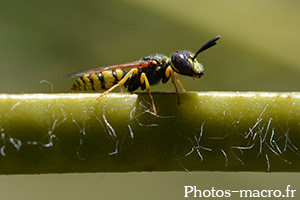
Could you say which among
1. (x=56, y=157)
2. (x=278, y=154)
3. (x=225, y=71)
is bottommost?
(x=56, y=157)

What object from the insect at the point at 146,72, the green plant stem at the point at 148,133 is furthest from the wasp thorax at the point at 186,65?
the green plant stem at the point at 148,133

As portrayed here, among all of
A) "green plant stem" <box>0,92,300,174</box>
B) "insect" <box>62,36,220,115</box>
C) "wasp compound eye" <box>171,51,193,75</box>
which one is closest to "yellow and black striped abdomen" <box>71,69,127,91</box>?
"insect" <box>62,36,220,115</box>

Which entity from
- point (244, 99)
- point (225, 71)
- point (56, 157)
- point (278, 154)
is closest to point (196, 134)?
point (244, 99)

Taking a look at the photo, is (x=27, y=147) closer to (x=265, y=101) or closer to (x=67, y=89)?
(x=265, y=101)

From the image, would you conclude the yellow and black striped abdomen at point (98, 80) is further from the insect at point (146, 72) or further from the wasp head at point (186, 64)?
the wasp head at point (186, 64)

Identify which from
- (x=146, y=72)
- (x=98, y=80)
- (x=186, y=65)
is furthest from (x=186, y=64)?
(x=98, y=80)

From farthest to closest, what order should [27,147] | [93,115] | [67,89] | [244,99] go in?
[67,89] → [244,99] → [93,115] → [27,147]

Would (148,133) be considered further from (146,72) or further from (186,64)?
(146,72)

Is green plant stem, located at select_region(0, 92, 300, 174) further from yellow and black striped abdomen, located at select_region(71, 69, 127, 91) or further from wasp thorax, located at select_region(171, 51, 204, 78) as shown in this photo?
yellow and black striped abdomen, located at select_region(71, 69, 127, 91)
